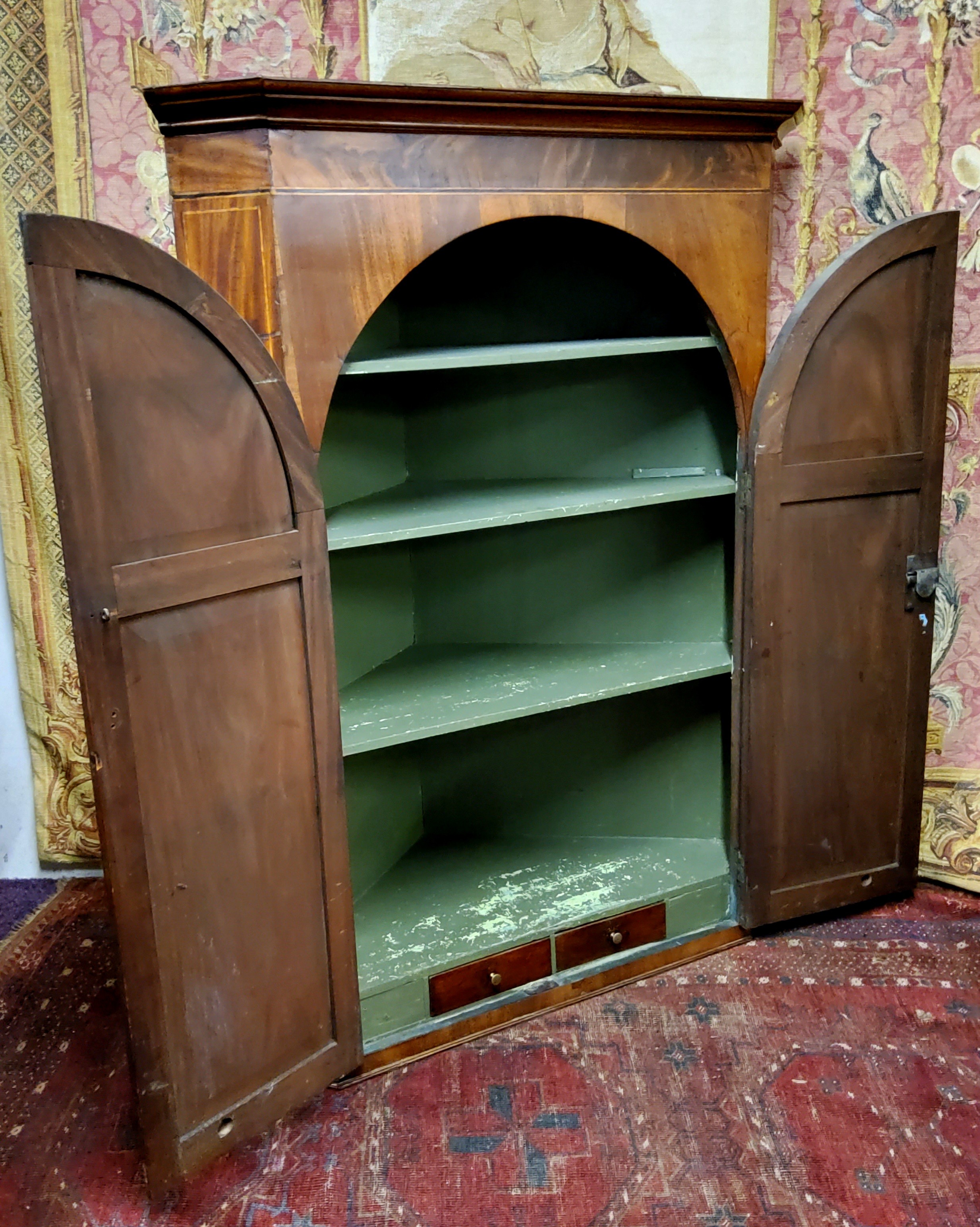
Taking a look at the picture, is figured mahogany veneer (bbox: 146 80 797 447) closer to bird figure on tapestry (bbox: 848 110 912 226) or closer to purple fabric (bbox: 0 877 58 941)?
bird figure on tapestry (bbox: 848 110 912 226)

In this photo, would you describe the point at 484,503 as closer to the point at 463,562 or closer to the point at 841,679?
the point at 463,562

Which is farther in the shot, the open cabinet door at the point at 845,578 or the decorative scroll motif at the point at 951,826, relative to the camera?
the decorative scroll motif at the point at 951,826

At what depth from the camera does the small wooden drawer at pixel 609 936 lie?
239 centimetres

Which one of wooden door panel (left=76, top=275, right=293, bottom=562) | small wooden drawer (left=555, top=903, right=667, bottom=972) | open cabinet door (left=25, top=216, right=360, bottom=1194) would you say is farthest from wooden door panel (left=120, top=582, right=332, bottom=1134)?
small wooden drawer (left=555, top=903, right=667, bottom=972)

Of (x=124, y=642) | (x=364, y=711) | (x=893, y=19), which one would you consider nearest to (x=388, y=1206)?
(x=364, y=711)

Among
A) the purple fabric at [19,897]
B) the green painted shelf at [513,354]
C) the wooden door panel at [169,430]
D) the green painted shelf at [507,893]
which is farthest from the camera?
the purple fabric at [19,897]

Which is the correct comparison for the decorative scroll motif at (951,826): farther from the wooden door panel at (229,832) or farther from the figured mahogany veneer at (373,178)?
the wooden door panel at (229,832)

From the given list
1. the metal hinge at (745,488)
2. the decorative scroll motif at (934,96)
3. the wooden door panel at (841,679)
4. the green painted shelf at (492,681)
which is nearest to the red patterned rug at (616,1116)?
the wooden door panel at (841,679)

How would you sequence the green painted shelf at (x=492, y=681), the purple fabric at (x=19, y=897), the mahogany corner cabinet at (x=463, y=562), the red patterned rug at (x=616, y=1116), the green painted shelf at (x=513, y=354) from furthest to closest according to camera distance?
the purple fabric at (x=19, y=897) → the green painted shelf at (x=492, y=681) → the green painted shelf at (x=513, y=354) → the red patterned rug at (x=616, y=1116) → the mahogany corner cabinet at (x=463, y=562)

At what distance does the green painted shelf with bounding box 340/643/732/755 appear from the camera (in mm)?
2166

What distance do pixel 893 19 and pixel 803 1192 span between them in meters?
2.47

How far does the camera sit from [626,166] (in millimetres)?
2066

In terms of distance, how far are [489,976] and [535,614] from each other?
90cm

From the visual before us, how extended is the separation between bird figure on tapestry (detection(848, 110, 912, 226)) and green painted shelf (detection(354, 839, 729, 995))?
160 cm
